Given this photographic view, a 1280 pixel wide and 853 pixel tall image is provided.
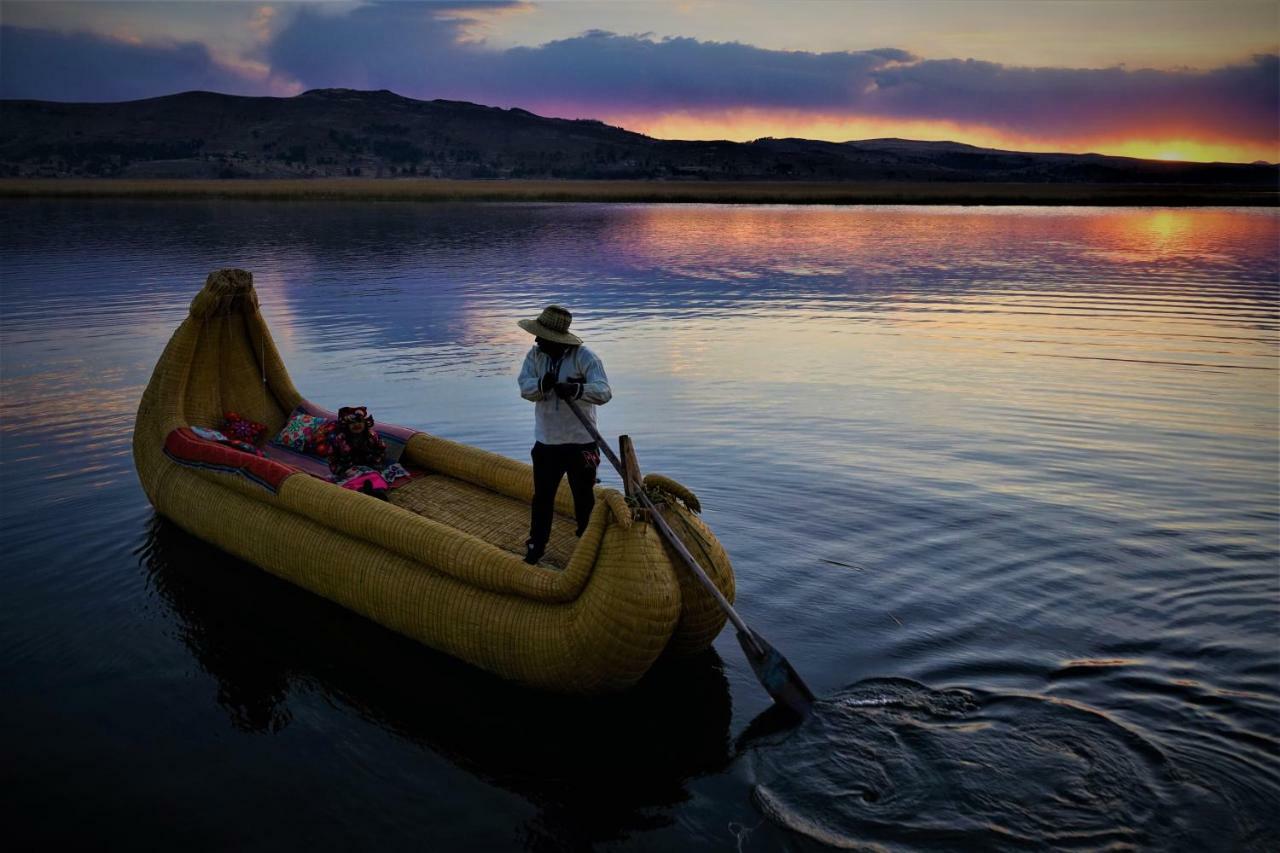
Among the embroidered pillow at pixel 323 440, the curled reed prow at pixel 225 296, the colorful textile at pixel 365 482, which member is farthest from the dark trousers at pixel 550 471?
the curled reed prow at pixel 225 296

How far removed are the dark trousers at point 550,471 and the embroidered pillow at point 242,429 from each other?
4.15m

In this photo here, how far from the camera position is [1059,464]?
10.4 m

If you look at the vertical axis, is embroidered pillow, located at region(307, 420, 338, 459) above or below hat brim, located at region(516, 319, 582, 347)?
below

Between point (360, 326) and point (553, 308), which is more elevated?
point (553, 308)

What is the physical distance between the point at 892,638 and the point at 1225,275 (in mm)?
26448

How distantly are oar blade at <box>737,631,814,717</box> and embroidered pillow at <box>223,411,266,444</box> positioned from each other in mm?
5985

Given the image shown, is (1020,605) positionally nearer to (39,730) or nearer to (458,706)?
(458,706)

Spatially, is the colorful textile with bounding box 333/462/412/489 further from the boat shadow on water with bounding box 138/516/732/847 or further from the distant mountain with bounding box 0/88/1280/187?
the distant mountain with bounding box 0/88/1280/187

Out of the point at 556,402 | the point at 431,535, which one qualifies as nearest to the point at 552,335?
the point at 556,402

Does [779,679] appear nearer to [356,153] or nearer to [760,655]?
[760,655]

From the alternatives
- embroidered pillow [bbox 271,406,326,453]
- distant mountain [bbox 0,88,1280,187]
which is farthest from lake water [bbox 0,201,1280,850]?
distant mountain [bbox 0,88,1280,187]

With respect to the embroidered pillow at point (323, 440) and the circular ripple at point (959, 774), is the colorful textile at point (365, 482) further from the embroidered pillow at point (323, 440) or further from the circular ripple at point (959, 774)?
the circular ripple at point (959, 774)

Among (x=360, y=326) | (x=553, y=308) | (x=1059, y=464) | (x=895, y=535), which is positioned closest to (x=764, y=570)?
(x=895, y=535)

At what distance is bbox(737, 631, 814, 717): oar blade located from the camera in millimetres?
5715
